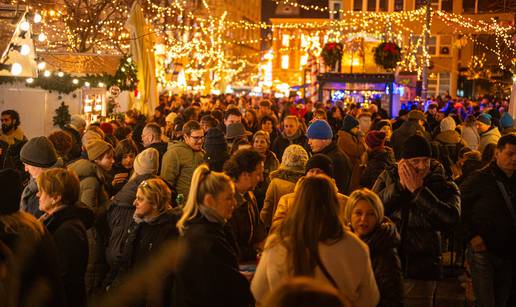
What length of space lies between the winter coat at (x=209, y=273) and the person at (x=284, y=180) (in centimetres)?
284

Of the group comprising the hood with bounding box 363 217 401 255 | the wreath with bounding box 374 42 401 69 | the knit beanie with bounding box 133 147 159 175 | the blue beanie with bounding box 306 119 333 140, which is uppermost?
the wreath with bounding box 374 42 401 69

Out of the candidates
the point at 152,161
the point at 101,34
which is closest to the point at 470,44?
the point at 101,34

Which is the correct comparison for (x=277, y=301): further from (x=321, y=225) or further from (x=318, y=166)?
(x=318, y=166)

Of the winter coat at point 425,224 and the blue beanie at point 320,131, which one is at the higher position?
the blue beanie at point 320,131

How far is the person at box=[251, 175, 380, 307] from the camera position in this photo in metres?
4.38

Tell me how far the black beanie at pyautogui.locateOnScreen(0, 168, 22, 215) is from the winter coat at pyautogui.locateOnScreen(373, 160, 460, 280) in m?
2.97

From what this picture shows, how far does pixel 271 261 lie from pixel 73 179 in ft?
7.01

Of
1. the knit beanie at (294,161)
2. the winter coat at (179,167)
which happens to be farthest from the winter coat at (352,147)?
the knit beanie at (294,161)

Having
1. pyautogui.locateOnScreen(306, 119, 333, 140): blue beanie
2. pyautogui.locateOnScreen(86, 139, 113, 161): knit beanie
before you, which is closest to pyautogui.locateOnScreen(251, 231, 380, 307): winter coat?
pyautogui.locateOnScreen(86, 139, 113, 161): knit beanie

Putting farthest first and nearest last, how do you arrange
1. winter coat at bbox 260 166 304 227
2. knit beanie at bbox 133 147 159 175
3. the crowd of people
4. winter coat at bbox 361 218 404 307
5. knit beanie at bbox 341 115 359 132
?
knit beanie at bbox 341 115 359 132 → winter coat at bbox 260 166 304 227 → knit beanie at bbox 133 147 159 175 → winter coat at bbox 361 218 404 307 → the crowd of people

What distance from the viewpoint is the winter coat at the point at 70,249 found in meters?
5.60

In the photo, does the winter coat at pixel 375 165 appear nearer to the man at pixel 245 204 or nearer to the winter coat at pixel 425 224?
the man at pixel 245 204

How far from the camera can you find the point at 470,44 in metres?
59.2

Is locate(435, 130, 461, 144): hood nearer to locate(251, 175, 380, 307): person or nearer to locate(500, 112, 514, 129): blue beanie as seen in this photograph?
locate(500, 112, 514, 129): blue beanie
